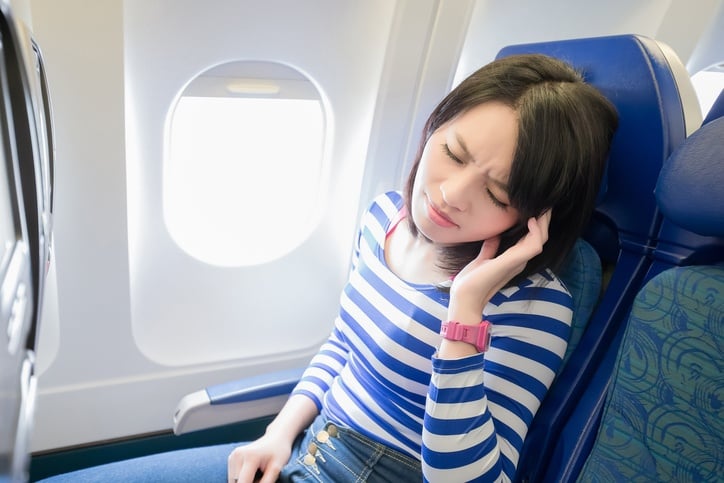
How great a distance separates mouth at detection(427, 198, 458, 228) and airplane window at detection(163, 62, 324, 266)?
655 mm

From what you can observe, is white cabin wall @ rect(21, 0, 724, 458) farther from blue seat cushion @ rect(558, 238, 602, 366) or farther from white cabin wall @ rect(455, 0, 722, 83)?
blue seat cushion @ rect(558, 238, 602, 366)

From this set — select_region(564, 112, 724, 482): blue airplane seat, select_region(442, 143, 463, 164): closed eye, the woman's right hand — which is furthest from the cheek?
the woman's right hand

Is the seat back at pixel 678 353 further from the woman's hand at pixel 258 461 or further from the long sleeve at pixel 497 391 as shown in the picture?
the woman's hand at pixel 258 461

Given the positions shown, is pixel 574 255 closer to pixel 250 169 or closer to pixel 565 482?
pixel 565 482

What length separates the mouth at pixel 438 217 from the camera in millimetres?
1067

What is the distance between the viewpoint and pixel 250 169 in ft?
6.01

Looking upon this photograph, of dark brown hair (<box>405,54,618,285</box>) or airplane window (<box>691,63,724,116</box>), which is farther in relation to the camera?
airplane window (<box>691,63,724,116</box>)

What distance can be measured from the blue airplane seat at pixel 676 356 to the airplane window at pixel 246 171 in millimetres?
1011

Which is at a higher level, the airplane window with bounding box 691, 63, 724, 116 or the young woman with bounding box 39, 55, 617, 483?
the airplane window with bounding box 691, 63, 724, 116

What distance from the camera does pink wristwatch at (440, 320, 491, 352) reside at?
0.98 m

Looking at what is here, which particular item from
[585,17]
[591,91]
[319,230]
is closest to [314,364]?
[319,230]

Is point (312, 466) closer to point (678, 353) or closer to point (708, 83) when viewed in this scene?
point (678, 353)

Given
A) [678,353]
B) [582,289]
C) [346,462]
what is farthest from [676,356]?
[346,462]

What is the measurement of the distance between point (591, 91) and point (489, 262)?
361mm
